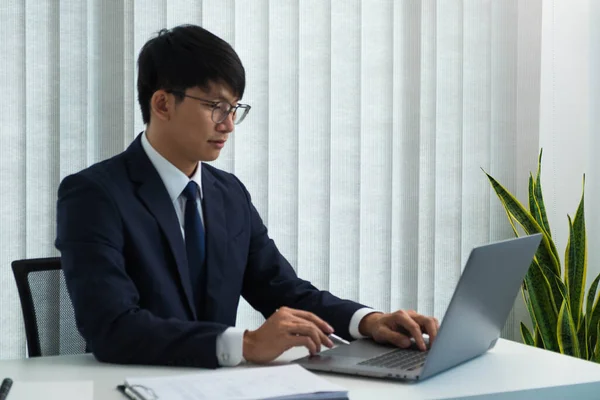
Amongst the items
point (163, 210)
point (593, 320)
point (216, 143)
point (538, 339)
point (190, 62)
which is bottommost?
point (538, 339)

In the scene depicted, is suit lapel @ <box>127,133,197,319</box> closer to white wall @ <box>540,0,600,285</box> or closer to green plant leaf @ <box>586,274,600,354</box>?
green plant leaf @ <box>586,274,600,354</box>

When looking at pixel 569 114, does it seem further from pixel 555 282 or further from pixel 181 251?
pixel 181 251

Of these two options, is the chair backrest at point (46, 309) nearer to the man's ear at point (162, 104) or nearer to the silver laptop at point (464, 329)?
the man's ear at point (162, 104)

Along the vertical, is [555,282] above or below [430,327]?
below

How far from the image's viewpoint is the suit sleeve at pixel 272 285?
1892mm

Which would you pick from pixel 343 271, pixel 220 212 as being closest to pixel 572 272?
pixel 343 271

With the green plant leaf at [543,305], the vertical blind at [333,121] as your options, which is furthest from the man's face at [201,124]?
the green plant leaf at [543,305]

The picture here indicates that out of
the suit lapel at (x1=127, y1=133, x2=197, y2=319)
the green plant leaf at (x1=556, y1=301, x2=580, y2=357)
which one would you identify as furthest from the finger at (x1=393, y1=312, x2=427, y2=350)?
the green plant leaf at (x1=556, y1=301, x2=580, y2=357)

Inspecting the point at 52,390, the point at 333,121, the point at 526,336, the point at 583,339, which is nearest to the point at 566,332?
the point at 583,339

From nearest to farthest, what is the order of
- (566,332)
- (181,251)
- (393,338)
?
(393,338) < (181,251) < (566,332)

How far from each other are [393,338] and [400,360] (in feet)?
0.49

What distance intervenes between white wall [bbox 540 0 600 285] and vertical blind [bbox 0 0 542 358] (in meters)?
0.07

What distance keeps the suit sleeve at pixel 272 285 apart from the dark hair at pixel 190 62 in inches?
15.2

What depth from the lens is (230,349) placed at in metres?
1.47
